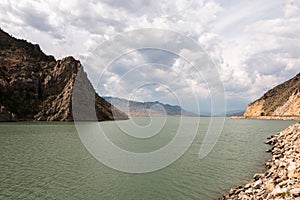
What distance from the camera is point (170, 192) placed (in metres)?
27.4

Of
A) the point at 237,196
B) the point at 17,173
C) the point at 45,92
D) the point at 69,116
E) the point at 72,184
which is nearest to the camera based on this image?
the point at 237,196

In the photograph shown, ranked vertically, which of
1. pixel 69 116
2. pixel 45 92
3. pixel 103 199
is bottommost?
pixel 103 199

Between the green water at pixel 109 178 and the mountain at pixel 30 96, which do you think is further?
the mountain at pixel 30 96

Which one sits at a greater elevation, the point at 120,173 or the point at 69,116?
the point at 69,116

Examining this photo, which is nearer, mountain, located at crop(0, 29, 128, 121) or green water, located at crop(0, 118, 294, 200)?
green water, located at crop(0, 118, 294, 200)

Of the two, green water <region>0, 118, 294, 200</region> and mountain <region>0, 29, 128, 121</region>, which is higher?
mountain <region>0, 29, 128, 121</region>

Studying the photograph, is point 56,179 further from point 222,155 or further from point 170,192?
point 222,155

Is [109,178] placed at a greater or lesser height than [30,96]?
lesser

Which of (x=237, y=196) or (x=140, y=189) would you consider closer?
(x=237, y=196)

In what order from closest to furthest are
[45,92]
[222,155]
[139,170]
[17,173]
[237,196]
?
[237,196]
[17,173]
[139,170]
[222,155]
[45,92]

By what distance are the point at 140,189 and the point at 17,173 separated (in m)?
18.3

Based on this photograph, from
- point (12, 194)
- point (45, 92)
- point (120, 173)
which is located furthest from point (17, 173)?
point (45, 92)

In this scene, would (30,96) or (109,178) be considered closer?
(109,178)

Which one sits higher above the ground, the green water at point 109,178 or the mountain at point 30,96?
the mountain at point 30,96
